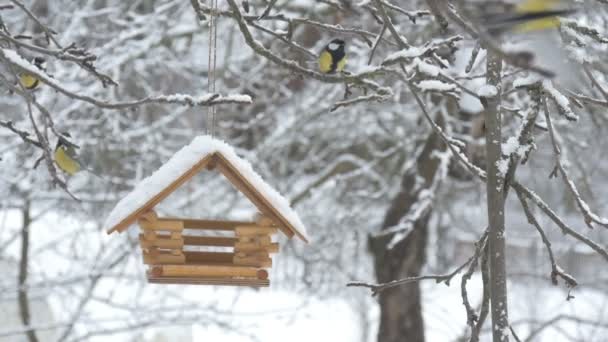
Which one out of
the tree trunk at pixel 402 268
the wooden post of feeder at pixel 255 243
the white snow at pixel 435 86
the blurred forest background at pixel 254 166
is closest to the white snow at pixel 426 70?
the white snow at pixel 435 86

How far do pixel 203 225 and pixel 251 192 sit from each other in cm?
19

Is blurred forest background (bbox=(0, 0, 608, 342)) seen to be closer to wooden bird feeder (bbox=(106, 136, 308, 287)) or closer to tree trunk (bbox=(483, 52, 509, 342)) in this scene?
wooden bird feeder (bbox=(106, 136, 308, 287))

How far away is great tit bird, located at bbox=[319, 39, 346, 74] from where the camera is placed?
8.46ft

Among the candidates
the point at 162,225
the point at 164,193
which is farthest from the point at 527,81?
the point at 162,225

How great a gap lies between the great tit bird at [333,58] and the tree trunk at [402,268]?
8.73ft

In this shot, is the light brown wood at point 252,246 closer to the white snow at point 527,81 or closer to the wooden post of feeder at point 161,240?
the wooden post of feeder at point 161,240

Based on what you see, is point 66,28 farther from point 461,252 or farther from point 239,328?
point 461,252

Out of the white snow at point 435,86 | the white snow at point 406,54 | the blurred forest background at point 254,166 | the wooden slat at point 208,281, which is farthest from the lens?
the blurred forest background at point 254,166

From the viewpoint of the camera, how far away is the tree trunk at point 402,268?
5355 millimetres

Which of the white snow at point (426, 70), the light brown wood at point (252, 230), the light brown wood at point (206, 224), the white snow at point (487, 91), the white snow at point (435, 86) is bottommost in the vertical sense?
the light brown wood at point (252, 230)

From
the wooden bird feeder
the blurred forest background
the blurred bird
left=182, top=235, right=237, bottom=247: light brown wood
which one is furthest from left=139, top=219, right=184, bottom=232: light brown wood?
the blurred forest background

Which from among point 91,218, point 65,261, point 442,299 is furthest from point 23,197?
point 442,299

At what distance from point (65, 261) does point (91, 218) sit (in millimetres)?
626

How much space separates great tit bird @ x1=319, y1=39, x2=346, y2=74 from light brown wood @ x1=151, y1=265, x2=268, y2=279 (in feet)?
1.94
